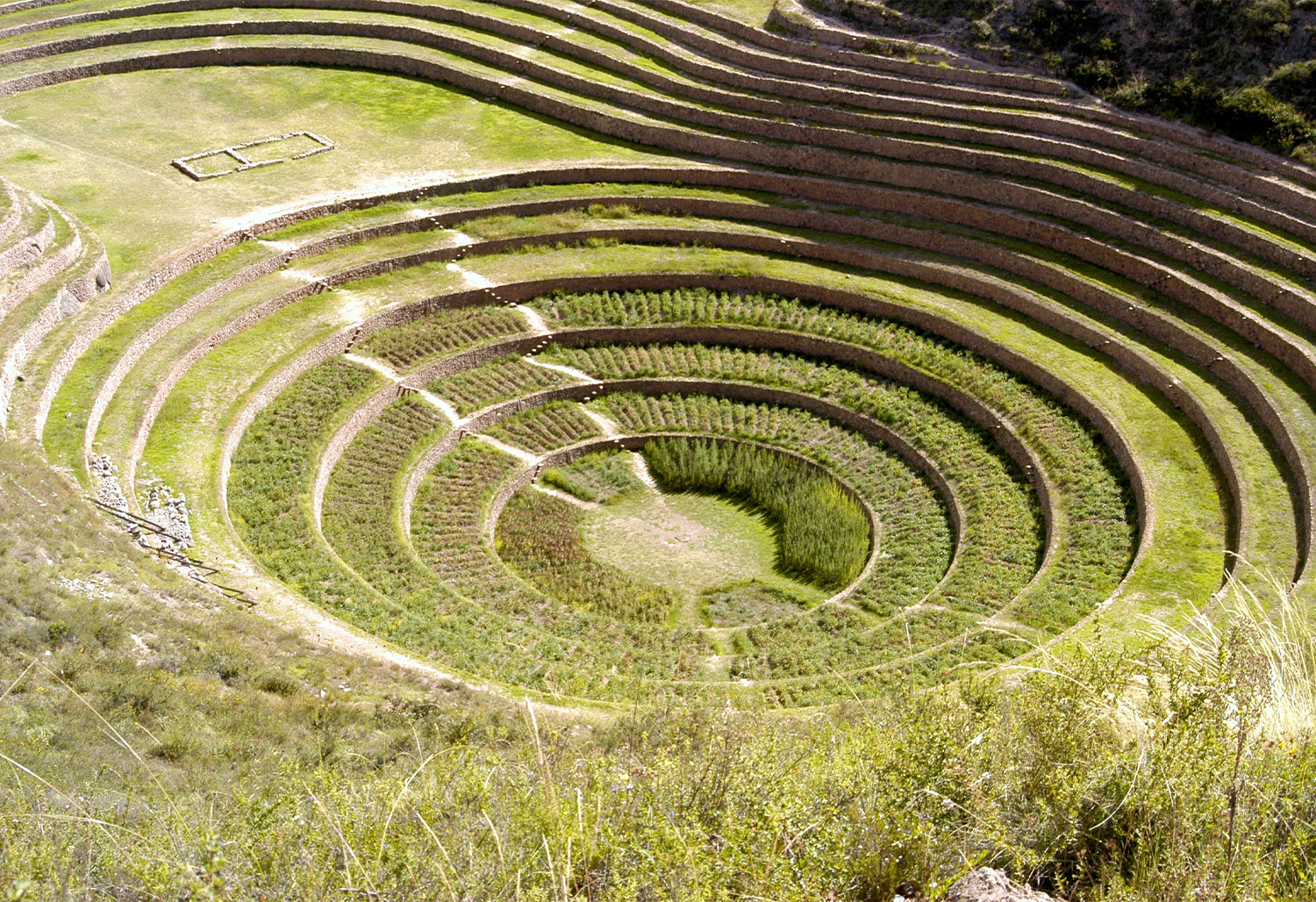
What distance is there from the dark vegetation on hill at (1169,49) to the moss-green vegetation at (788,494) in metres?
17.5

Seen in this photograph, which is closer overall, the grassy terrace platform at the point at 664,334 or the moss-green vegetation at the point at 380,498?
the grassy terrace platform at the point at 664,334

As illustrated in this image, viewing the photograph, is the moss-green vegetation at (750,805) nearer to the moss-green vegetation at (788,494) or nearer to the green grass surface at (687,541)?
the green grass surface at (687,541)

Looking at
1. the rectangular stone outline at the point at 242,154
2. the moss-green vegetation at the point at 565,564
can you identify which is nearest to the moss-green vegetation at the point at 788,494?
the moss-green vegetation at the point at 565,564

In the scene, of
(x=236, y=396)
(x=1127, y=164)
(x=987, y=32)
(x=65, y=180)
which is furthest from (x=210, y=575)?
(x=987, y=32)

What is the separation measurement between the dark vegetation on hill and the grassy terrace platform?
1.26 m

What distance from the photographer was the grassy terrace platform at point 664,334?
23.1 meters

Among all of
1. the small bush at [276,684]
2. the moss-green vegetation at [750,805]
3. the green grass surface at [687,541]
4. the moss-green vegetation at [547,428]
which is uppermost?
the moss-green vegetation at [750,805]

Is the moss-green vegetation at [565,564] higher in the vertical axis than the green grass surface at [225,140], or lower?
lower

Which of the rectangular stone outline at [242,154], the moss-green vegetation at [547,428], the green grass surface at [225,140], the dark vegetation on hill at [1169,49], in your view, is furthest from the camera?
the rectangular stone outline at [242,154]

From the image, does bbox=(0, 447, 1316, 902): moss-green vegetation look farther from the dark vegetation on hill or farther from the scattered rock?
the dark vegetation on hill

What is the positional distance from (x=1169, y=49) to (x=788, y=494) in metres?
20.9

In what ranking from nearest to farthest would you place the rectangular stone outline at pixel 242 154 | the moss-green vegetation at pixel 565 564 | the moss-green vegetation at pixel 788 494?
the moss-green vegetation at pixel 565 564 < the moss-green vegetation at pixel 788 494 < the rectangular stone outline at pixel 242 154

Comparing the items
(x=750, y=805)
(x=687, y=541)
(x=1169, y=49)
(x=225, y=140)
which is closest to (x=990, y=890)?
(x=750, y=805)

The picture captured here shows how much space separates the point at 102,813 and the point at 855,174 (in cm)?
3062
